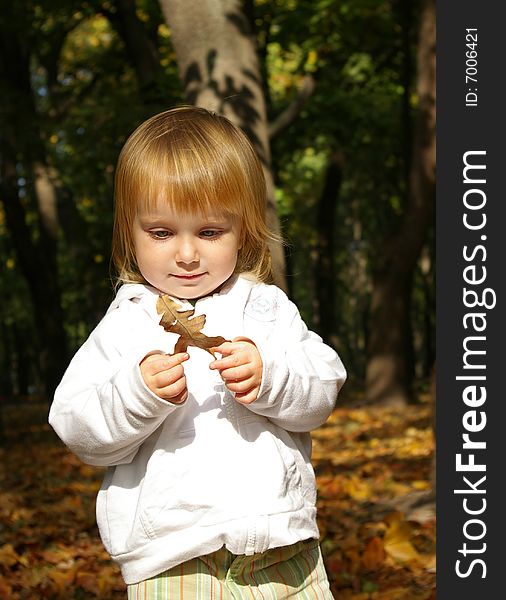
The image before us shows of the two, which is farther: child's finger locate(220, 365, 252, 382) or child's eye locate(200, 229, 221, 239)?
child's eye locate(200, 229, 221, 239)

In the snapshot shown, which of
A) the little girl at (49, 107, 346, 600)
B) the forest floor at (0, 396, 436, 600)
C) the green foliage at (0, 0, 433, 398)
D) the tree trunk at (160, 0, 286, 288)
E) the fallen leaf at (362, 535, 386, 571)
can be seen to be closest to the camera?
the little girl at (49, 107, 346, 600)

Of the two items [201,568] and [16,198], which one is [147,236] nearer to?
[201,568]

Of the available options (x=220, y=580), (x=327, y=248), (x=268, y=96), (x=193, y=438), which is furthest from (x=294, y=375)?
(x=327, y=248)

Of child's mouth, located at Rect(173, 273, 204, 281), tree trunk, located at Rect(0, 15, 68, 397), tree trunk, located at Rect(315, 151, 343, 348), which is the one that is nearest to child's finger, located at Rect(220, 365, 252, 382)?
child's mouth, located at Rect(173, 273, 204, 281)

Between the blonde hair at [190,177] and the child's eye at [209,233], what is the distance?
64 millimetres

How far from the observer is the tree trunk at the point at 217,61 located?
5434 mm

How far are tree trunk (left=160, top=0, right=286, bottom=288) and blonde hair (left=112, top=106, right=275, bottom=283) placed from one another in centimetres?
247

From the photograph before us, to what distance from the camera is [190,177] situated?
2670 mm

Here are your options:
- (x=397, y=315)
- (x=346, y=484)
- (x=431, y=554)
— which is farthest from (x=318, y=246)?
(x=431, y=554)

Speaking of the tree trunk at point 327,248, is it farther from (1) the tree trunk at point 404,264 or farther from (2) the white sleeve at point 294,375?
(2) the white sleeve at point 294,375

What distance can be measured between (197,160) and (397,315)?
1290 centimetres

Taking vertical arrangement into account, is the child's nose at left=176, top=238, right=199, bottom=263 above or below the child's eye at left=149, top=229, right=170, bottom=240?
below

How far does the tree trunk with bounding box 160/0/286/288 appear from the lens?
5.43 meters

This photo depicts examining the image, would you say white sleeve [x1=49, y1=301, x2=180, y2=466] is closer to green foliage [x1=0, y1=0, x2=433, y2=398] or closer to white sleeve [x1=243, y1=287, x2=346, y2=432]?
white sleeve [x1=243, y1=287, x2=346, y2=432]
